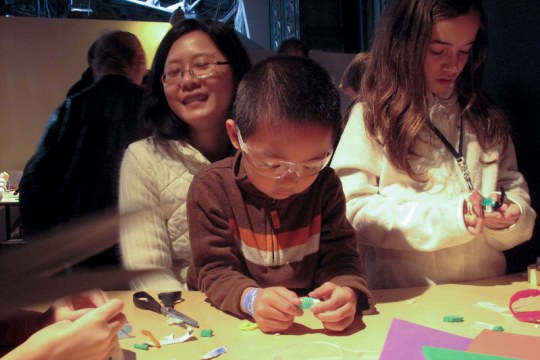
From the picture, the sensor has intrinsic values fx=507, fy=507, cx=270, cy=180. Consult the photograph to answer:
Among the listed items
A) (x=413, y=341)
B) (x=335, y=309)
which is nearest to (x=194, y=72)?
(x=335, y=309)

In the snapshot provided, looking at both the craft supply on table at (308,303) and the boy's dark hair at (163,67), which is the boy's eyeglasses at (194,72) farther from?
the craft supply on table at (308,303)

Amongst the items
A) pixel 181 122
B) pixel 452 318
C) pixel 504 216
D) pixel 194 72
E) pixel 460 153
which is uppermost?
pixel 194 72

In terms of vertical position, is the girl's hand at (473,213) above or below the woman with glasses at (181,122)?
below

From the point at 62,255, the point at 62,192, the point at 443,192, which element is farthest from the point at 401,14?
the point at 62,255

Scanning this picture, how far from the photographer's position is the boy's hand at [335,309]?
86 centimetres

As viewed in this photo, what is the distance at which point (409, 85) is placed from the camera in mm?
1256

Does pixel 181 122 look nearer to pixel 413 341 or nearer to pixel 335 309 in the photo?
pixel 335 309

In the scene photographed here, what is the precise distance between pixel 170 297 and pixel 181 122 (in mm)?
473

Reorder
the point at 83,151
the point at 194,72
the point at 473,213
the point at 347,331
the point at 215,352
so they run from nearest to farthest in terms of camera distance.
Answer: the point at 215,352, the point at 347,331, the point at 473,213, the point at 194,72, the point at 83,151

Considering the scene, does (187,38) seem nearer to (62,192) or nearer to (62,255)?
(62,192)

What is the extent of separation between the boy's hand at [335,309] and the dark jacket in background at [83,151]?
1.67 ft

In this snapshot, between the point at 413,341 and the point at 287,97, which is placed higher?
the point at 287,97

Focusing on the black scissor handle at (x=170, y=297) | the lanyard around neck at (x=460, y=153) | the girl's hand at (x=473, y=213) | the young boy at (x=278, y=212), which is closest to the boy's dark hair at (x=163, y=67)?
the young boy at (x=278, y=212)

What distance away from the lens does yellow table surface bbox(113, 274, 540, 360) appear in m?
0.81
